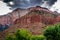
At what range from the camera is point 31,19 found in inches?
158

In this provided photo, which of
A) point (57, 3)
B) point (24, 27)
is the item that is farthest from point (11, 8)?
point (57, 3)

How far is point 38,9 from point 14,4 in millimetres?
363

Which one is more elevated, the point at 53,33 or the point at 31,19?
the point at 31,19

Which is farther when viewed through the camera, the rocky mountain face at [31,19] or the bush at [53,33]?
the rocky mountain face at [31,19]

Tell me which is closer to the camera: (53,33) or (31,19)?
(53,33)

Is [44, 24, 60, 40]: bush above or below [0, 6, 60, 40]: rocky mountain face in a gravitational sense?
below

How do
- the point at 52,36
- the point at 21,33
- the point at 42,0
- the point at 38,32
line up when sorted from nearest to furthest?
A: the point at 21,33 → the point at 52,36 → the point at 38,32 → the point at 42,0

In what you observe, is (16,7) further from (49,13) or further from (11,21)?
(49,13)

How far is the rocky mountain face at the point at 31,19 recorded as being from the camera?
392 centimetres

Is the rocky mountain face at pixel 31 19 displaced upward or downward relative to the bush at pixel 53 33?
upward

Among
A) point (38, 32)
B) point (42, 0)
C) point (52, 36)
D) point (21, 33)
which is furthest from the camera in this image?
point (42, 0)

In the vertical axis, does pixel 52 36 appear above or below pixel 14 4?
below

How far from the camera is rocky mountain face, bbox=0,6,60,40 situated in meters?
3.92

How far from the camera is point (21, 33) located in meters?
3.09
